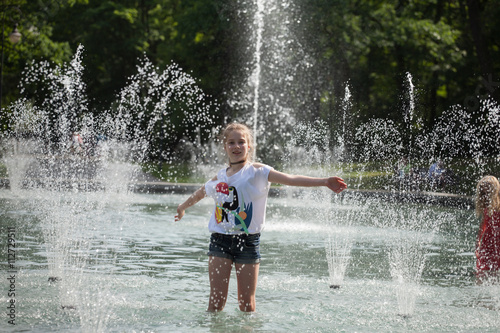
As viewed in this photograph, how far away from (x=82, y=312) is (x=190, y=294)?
4.29 feet

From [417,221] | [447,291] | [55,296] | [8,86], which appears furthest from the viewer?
[8,86]

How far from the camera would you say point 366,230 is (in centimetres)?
1273

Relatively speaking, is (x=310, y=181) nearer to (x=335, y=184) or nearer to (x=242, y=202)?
(x=335, y=184)

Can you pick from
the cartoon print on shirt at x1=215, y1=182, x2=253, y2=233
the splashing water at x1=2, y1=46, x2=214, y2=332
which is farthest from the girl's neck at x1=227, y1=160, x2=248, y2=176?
the splashing water at x1=2, y1=46, x2=214, y2=332

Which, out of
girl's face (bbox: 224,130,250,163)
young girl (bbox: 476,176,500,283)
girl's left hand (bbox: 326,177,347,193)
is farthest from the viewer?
young girl (bbox: 476,176,500,283)

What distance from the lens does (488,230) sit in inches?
267

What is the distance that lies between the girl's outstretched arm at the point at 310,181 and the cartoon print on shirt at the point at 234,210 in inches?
10.7

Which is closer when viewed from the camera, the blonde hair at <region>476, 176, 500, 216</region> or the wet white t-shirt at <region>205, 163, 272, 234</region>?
the wet white t-shirt at <region>205, 163, 272, 234</region>

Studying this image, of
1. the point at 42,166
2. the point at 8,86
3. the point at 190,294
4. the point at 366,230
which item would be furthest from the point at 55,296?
the point at 8,86

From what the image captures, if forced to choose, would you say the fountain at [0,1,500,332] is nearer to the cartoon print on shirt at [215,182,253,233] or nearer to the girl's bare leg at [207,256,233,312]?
the girl's bare leg at [207,256,233,312]

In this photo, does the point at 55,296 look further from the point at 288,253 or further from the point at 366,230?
the point at 366,230

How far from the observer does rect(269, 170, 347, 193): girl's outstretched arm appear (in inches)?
196

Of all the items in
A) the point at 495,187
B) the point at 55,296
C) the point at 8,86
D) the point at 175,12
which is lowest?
the point at 55,296

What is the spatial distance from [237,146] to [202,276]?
9.00ft
